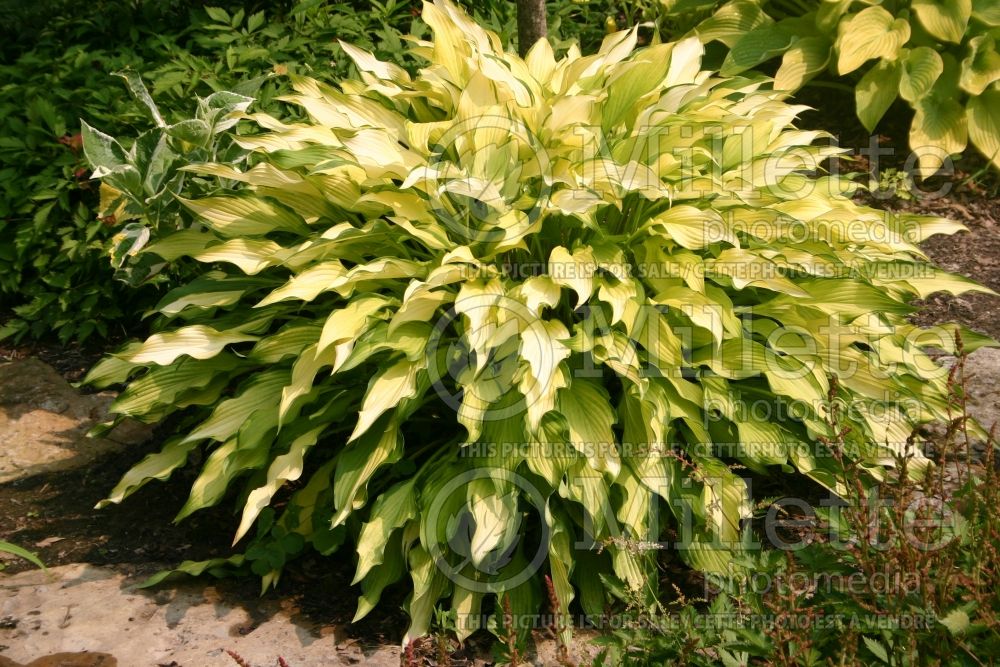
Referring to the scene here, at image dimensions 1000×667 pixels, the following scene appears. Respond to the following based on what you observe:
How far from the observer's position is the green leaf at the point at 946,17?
172 inches

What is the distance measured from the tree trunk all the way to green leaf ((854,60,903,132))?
1.55 m

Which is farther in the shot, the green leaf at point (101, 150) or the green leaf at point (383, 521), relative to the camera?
the green leaf at point (101, 150)

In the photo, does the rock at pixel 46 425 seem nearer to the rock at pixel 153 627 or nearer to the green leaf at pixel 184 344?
the rock at pixel 153 627

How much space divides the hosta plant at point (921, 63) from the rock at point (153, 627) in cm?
318

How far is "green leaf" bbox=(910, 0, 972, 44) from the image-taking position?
4359 mm

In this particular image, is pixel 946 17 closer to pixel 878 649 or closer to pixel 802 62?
pixel 802 62

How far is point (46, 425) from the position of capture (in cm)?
372

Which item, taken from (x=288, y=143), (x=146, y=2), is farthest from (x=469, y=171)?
(x=146, y=2)

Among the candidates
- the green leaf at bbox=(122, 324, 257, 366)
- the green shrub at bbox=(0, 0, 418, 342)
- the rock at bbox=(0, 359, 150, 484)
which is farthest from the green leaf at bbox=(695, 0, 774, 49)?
the rock at bbox=(0, 359, 150, 484)

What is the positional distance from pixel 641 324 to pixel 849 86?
2773mm

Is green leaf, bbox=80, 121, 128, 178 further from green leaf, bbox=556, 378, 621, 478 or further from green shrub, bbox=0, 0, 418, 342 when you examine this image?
green leaf, bbox=556, 378, 621, 478

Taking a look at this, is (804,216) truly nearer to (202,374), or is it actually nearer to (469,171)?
(469,171)

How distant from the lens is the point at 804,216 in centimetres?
309

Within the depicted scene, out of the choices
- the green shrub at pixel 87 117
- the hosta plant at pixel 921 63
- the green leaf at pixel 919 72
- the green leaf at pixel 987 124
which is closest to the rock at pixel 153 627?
the green shrub at pixel 87 117
